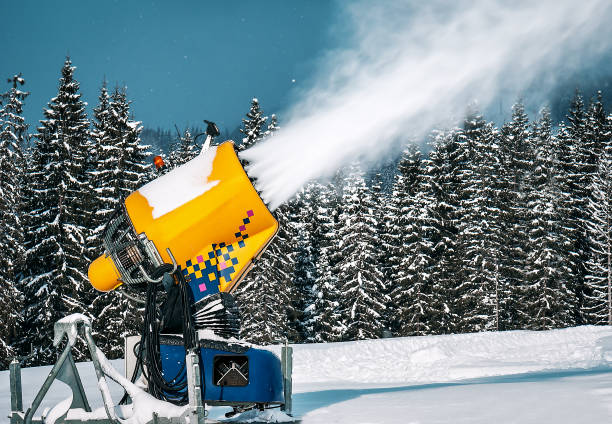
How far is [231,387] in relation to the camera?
5.89 metres

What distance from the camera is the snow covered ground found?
21.2 feet

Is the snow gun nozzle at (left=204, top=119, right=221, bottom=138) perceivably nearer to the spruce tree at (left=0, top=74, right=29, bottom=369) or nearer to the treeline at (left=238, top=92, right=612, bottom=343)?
the spruce tree at (left=0, top=74, right=29, bottom=369)

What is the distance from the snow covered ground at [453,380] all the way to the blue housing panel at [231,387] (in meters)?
0.74

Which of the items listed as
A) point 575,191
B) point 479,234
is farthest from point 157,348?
point 575,191

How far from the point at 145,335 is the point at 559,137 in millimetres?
57494

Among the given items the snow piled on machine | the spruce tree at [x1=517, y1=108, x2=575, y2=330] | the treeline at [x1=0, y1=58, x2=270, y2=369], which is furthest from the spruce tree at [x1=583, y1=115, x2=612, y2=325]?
the snow piled on machine

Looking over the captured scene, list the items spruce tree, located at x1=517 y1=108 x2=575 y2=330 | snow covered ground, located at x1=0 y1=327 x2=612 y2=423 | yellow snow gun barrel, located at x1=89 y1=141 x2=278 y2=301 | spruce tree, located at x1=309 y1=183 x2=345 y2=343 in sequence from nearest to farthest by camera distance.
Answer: yellow snow gun barrel, located at x1=89 y1=141 x2=278 y2=301 → snow covered ground, located at x1=0 y1=327 x2=612 y2=423 → spruce tree, located at x1=517 y1=108 x2=575 y2=330 → spruce tree, located at x1=309 y1=183 x2=345 y2=343

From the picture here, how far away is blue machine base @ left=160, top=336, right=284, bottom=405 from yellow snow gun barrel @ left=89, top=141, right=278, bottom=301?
0.56 m

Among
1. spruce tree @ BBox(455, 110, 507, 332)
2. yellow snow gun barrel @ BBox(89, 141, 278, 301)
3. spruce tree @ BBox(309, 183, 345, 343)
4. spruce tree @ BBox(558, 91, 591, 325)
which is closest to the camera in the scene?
yellow snow gun barrel @ BBox(89, 141, 278, 301)

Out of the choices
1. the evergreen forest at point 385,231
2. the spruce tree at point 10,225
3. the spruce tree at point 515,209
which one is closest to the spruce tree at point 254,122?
the evergreen forest at point 385,231

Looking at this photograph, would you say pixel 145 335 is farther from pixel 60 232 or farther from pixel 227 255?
pixel 60 232

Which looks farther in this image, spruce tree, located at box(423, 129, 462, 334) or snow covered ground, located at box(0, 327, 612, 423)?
spruce tree, located at box(423, 129, 462, 334)

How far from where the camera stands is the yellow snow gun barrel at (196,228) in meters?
5.98

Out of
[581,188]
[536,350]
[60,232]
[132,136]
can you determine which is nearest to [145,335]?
[536,350]
